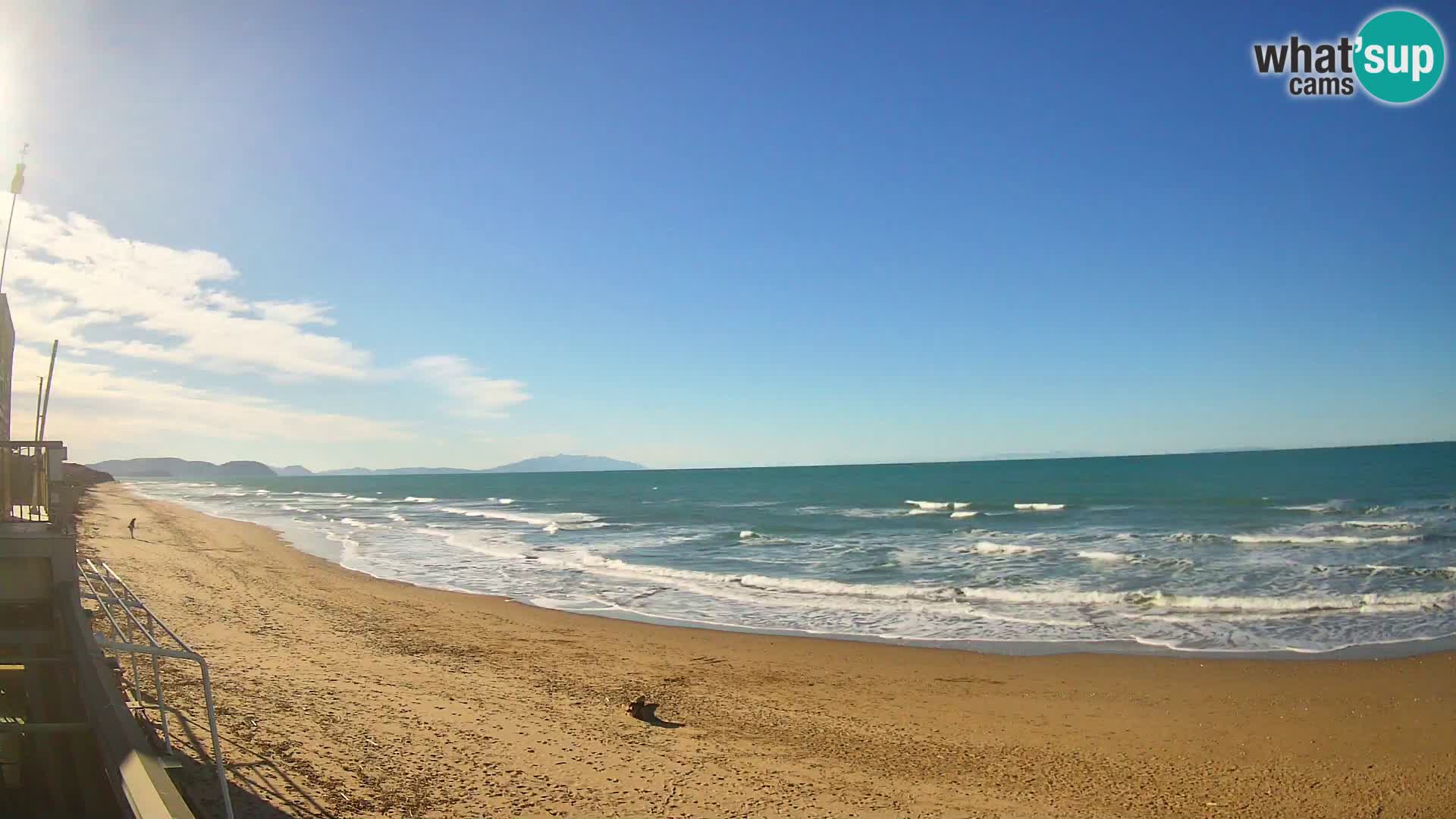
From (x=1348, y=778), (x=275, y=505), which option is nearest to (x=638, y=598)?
(x=1348, y=778)

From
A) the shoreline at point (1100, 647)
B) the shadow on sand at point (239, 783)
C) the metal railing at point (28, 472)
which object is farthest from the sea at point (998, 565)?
the metal railing at point (28, 472)

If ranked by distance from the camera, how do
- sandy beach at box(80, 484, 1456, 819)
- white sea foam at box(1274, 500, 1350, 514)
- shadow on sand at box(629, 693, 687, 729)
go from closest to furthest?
1. sandy beach at box(80, 484, 1456, 819)
2. shadow on sand at box(629, 693, 687, 729)
3. white sea foam at box(1274, 500, 1350, 514)

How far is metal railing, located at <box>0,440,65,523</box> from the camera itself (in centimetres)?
803

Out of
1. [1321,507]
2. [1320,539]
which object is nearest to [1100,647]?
[1320,539]

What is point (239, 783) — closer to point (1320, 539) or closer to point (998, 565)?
point (998, 565)

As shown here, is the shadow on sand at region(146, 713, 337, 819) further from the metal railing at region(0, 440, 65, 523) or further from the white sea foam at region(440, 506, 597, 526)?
the white sea foam at region(440, 506, 597, 526)

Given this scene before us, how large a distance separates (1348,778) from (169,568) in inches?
964

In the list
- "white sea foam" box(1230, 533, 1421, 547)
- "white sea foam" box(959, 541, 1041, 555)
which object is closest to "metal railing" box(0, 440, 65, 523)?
"white sea foam" box(959, 541, 1041, 555)

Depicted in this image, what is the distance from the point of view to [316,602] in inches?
665

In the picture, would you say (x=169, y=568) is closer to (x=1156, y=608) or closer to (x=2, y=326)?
(x=2, y=326)

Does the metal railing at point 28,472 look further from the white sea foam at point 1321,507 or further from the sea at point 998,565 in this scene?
the white sea foam at point 1321,507

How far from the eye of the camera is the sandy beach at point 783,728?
6922mm

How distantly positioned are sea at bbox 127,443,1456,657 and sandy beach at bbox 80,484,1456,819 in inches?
85.7

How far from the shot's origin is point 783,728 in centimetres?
899
